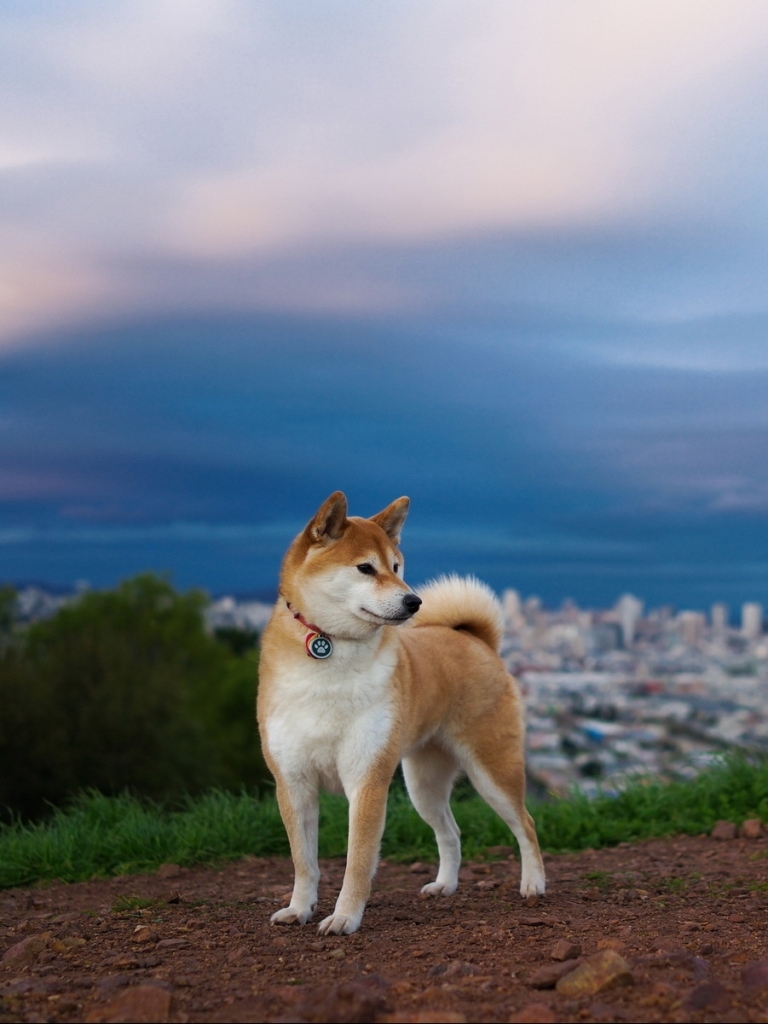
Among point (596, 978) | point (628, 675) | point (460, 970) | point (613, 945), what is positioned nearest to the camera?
point (596, 978)

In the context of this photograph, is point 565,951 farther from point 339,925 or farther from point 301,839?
point 301,839

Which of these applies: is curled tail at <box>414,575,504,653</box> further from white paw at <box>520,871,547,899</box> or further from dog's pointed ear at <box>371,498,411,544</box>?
white paw at <box>520,871,547,899</box>

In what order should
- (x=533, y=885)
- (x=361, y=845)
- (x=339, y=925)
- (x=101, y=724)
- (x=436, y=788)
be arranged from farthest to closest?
(x=101, y=724) → (x=436, y=788) → (x=533, y=885) → (x=361, y=845) → (x=339, y=925)

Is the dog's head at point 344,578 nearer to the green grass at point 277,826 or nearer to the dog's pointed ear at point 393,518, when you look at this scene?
the dog's pointed ear at point 393,518

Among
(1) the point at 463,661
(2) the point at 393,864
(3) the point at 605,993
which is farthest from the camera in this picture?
(2) the point at 393,864

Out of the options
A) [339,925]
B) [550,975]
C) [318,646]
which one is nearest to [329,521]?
[318,646]

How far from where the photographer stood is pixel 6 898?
720cm

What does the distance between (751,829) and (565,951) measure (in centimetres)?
449

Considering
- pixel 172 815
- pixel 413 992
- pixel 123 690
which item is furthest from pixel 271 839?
pixel 123 690

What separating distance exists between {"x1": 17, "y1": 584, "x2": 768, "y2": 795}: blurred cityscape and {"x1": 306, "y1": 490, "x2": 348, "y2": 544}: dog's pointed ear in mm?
11311

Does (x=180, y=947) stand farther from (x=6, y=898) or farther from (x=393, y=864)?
(x=393, y=864)

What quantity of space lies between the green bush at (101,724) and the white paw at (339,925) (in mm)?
16822

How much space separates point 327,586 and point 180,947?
181 centimetres

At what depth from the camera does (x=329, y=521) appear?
5.80 metres
